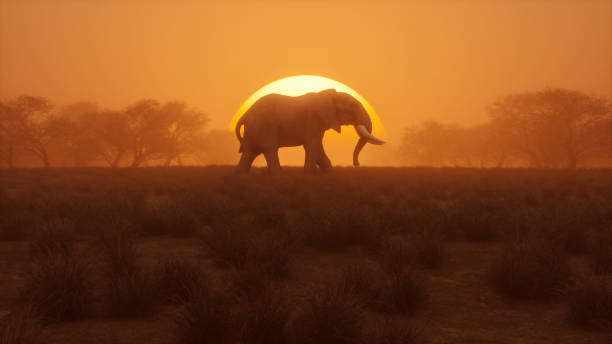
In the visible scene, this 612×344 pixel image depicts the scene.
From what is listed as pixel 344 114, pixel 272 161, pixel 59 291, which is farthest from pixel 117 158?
pixel 59 291

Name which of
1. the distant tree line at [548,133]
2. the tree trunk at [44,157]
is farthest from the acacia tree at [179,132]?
the distant tree line at [548,133]

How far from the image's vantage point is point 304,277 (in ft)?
14.7

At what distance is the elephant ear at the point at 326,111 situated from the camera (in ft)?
49.8

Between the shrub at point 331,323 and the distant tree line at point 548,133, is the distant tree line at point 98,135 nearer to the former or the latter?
the distant tree line at point 548,133

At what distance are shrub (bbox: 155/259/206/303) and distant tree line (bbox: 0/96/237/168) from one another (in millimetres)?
40102

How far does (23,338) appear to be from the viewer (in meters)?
2.53

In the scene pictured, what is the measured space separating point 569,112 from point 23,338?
45.2 metres

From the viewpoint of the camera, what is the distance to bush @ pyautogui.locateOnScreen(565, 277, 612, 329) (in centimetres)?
332

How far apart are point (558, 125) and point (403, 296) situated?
43137 mm

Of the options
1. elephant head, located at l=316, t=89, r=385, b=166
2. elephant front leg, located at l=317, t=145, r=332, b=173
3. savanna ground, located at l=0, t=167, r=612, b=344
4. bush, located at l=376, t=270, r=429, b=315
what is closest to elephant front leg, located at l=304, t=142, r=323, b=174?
elephant front leg, located at l=317, t=145, r=332, b=173

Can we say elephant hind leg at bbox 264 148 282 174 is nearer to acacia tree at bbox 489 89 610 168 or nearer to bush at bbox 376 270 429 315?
bush at bbox 376 270 429 315

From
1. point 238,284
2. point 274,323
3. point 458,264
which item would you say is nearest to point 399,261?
point 458,264

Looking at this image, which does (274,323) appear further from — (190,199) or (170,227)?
(190,199)

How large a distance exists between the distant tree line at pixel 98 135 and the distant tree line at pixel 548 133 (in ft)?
93.4
